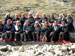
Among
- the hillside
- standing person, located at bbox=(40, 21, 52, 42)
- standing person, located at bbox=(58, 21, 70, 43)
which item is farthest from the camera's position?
the hillside

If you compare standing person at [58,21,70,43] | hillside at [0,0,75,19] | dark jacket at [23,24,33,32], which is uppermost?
dark jacket at [23,24,33,32]

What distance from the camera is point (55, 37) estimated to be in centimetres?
1482

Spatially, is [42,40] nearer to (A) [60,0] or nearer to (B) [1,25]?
(B) [1,25]

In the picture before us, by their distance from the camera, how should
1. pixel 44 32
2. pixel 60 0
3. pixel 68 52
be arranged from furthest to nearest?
pixel 60 0 → pixel 44 32 → pixel 68 52

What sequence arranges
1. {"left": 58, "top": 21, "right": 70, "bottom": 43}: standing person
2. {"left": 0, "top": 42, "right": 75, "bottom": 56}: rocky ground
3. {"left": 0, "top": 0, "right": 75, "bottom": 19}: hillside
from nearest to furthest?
{"left": 0, "top": 42, "right": 75, "bottom": 56}: rocky ground
{"left": 58, "top": 21, "right": 70, "bottom": 43}: standing person
{"left": 0, "top": 0, "right": 75, "bottom": 19}: hillside

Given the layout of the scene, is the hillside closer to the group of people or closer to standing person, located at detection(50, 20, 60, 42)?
the group of people

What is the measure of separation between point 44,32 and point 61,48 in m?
2.20

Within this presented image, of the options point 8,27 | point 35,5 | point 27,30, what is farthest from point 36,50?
A: point 35,5

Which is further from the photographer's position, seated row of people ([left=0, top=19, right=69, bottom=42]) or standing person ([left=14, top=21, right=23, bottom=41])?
standing person ([left=14, top=21, right=23, bottom=41])

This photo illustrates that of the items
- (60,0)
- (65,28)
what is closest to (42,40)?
(65,28)

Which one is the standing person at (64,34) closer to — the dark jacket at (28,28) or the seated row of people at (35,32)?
the seated row of people at (35,32)

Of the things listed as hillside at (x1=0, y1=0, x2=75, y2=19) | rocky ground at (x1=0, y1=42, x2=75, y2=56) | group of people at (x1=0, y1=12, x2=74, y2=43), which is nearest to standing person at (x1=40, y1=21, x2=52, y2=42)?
group of people at (x1=0, y1=12, x2=74, y2=43)

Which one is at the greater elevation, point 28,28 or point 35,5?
point 28,28

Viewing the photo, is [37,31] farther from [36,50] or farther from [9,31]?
[36,50]
